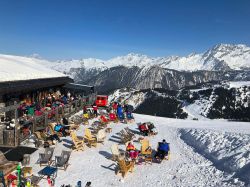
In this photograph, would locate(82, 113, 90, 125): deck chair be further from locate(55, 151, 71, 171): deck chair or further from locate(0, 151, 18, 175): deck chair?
locate(0, 151, 18, 175): deck chair

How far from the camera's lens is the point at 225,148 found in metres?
18.5

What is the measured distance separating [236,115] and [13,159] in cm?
16506

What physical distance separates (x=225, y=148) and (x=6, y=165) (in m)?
12.5

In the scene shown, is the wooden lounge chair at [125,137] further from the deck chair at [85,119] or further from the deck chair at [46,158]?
the deck chair at [46,158]

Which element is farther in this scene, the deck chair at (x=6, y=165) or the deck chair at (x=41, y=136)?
the deck chair at (x=41, y=136)

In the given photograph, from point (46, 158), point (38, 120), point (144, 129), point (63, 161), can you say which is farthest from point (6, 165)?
point (144, 129)

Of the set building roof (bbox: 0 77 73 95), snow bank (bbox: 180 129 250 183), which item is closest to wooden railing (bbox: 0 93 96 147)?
building roof (bbox: 0 77 73 95)

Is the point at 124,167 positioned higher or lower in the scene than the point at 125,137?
lower

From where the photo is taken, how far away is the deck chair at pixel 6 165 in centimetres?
1398

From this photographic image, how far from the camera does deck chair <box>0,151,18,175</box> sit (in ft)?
45.9

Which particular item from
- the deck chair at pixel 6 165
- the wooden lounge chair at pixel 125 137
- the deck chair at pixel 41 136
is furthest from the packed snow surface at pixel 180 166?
the deck chair at pixel 6 165

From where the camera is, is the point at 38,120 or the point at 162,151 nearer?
the point at 162,151

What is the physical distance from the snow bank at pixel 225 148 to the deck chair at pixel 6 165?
10551 mm

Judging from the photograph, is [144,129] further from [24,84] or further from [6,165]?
[6,165]
